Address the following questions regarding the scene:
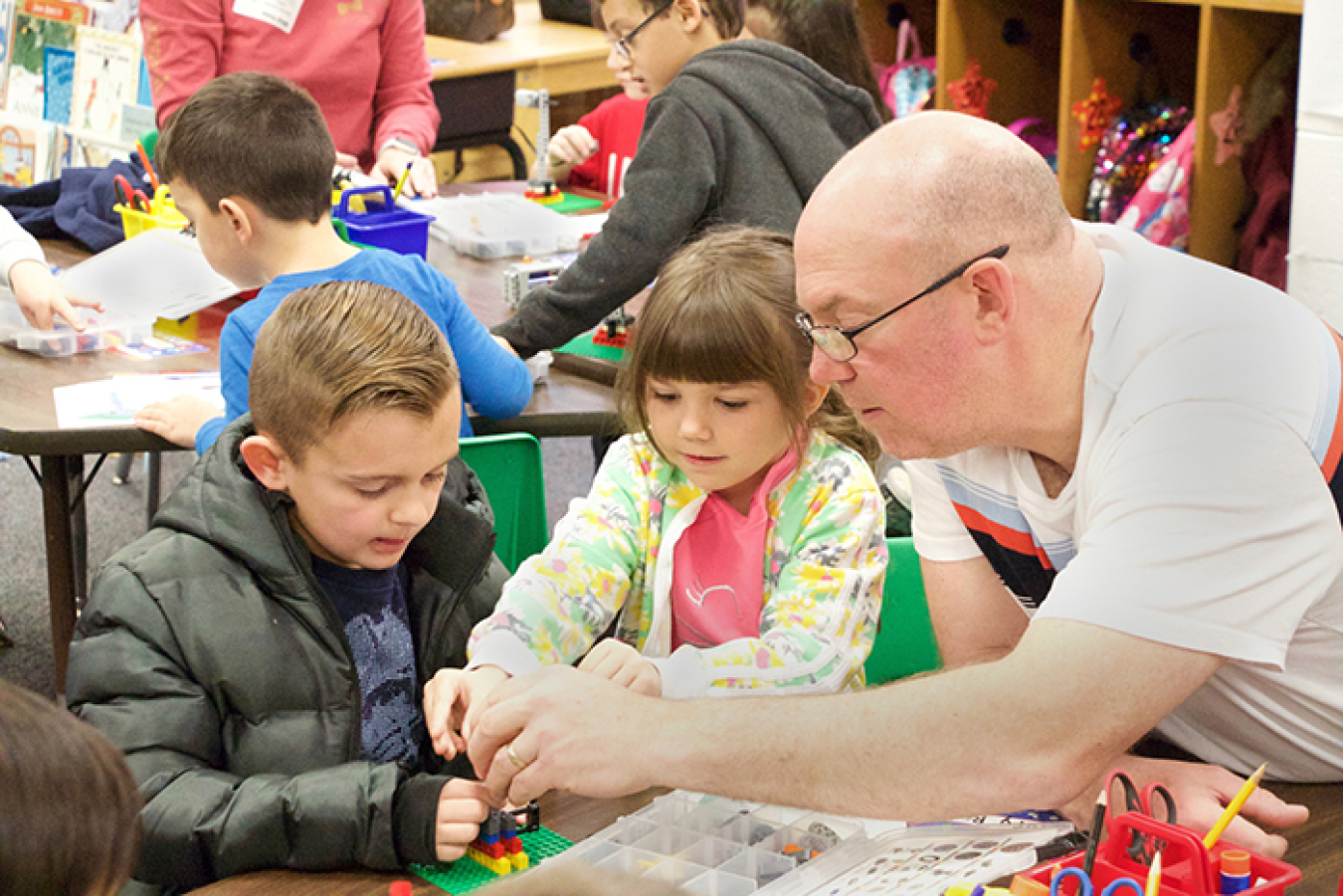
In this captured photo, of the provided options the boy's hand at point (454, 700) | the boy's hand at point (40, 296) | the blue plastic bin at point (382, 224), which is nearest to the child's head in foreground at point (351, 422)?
the boy's hand at point (454, 700)

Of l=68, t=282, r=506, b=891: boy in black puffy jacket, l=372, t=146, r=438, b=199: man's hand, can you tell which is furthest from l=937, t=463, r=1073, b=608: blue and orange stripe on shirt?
l=372, t=146, r=438, b=199: man's hand

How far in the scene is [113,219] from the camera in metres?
3.13

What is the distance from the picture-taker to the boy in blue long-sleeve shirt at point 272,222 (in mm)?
2158

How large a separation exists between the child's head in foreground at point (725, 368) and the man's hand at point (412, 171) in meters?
1.97

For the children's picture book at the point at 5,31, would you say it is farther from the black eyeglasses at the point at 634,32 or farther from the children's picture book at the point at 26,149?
the black eyeglasses at the point at 634,32

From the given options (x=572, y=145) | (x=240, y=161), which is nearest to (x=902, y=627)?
(x=240, y=161)

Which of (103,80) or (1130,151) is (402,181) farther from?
→ (1130,151)

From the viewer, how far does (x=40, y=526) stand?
3717mm

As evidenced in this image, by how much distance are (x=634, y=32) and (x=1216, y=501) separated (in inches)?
72.8

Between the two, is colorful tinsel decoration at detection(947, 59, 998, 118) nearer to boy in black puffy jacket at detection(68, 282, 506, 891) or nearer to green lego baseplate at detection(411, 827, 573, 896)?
boy in black puffy jacket at detection(68, 282, 506, 891)

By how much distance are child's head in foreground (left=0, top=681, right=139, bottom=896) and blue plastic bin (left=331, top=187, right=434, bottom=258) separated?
2184 mm

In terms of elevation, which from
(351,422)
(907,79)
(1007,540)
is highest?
(907,79)

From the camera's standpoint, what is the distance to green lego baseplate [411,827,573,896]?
1.15m

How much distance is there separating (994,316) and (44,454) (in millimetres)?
1686
